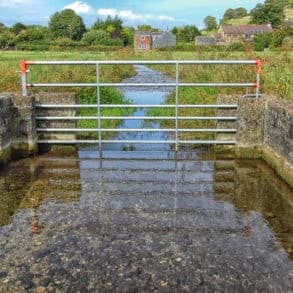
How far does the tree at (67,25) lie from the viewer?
4737 inches

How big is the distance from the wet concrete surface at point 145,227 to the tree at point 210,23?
169641 millimetres

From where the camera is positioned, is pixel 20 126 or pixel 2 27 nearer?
pixel 20 126

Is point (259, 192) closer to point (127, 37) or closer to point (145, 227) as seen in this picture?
point (145, 227)

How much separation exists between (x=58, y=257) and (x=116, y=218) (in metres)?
1.20

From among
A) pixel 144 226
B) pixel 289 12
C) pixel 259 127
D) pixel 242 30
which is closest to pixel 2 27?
pixel 242 30

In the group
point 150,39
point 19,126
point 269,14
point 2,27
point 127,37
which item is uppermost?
point 269,14

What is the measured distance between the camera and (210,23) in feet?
566

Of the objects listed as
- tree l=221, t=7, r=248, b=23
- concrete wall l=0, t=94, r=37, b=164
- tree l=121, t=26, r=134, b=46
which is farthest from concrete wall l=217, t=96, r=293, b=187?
tree l=221, t=7, r=248, b=23

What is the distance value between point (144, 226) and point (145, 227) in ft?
0.11

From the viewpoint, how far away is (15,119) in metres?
8.66

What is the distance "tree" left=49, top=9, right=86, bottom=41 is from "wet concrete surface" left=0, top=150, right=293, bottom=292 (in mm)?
116044

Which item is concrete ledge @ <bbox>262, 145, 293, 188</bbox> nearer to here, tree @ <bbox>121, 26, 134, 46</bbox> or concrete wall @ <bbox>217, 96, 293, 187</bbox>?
concrete wall @ <bbox>217, 96, 293, 187</bbox>

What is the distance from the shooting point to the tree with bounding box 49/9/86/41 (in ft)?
395

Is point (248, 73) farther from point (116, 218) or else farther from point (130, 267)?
point (130, 267)
